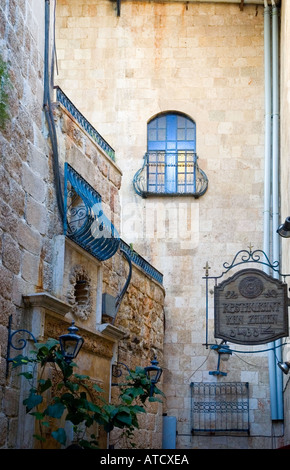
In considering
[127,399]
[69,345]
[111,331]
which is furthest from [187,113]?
[69,345]

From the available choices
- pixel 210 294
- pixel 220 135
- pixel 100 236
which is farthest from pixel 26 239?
pixel 220 135

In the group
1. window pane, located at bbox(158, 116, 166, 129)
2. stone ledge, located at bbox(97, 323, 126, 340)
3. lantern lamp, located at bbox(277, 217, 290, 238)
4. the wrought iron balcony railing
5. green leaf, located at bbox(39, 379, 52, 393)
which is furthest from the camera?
window pane, located at bbox(158, 116, 166, 129)

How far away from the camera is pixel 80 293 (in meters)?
9.60

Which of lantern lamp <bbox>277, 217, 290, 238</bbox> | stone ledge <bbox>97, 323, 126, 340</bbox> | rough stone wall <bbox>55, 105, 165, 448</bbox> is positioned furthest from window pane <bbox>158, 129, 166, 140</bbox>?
lantern lamp <bbox>277, 217, 290, 238</bbox>

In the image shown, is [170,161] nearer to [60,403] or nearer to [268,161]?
[268,161]

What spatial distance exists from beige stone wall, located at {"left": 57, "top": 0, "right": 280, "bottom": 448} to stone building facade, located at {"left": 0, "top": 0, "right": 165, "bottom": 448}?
423cm

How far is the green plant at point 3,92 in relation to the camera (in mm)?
7598

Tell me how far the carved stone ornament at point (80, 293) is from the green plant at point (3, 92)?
212cm

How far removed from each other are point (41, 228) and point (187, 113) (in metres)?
8.26

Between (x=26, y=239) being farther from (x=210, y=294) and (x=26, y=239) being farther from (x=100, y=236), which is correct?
(x=210, y=294)

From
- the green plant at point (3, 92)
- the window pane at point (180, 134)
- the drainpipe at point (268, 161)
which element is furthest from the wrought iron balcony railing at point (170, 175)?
the green plant at point (3, 92)

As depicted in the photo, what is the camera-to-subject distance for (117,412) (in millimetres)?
7676

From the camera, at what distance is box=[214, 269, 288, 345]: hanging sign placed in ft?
31.4

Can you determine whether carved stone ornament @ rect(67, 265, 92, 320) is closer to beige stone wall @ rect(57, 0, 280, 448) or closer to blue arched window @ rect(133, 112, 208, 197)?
beige stone wall @ rect(57, 0, 280, 448)
